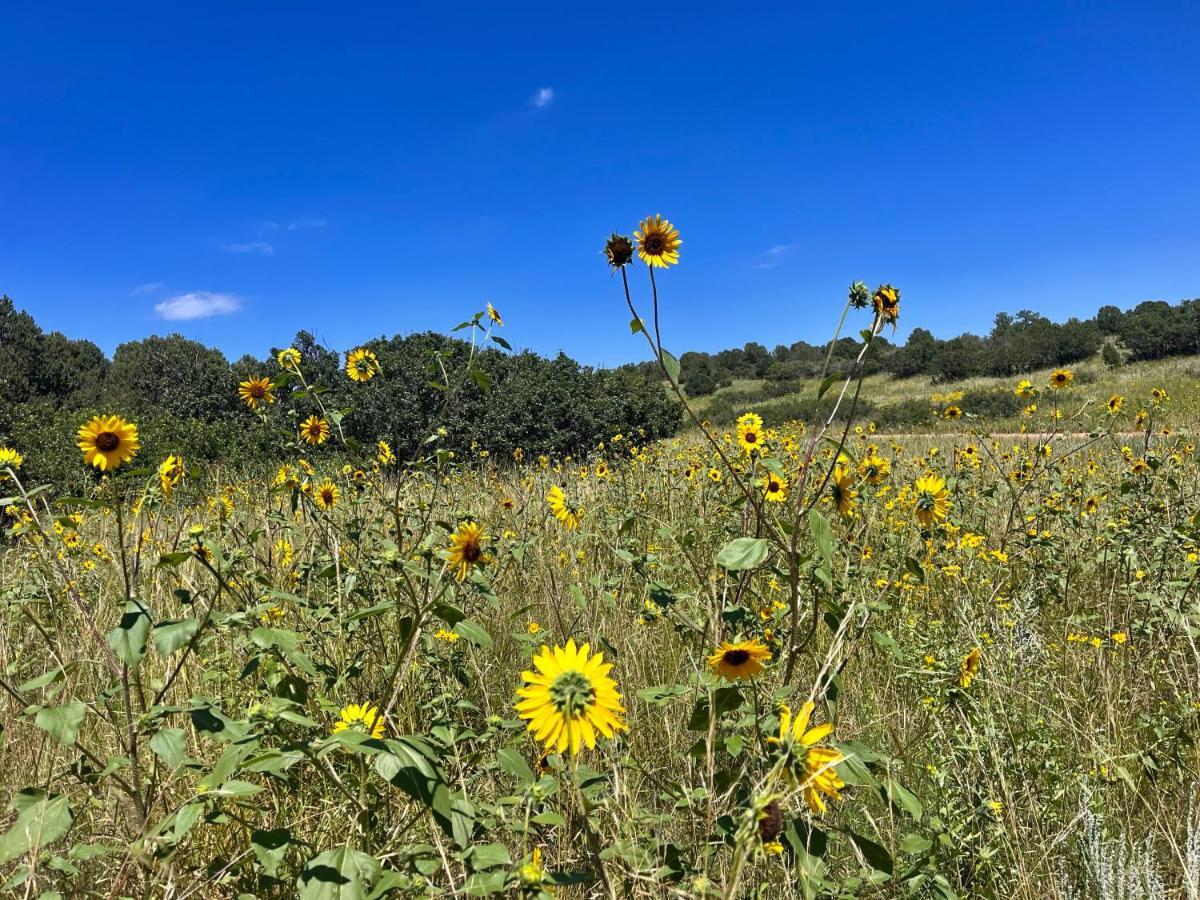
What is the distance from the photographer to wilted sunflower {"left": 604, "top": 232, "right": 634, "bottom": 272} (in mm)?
1609

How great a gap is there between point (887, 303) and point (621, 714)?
4.99 feet

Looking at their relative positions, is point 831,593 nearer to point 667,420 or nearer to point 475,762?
point 475,762

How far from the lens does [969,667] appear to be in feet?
6.48

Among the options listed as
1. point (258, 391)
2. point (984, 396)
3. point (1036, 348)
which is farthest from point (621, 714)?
point (1036, 348)

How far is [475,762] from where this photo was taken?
168 centimetres

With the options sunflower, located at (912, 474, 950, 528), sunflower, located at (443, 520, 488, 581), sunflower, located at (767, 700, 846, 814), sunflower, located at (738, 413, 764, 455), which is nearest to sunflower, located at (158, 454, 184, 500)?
sunflower, located at (443, 520, 488, 581)

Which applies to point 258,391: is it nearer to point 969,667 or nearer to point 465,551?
point 465,551

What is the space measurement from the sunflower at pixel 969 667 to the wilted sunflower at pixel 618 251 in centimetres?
144

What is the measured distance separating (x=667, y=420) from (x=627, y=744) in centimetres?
1011

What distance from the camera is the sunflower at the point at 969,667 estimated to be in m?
1.87

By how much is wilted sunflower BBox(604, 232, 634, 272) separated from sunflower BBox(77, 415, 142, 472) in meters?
1.23

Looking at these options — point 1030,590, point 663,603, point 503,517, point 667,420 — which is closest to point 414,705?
point 663,603

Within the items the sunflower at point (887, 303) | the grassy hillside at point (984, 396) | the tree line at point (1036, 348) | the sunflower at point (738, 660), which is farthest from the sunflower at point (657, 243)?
the tree line at point (1036, 348)

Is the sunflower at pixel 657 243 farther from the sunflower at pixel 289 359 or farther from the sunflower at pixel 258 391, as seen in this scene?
the sunflower at pixel 258 391
